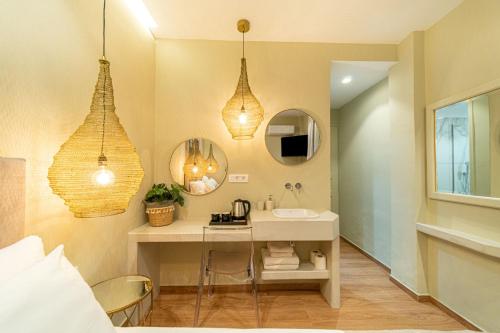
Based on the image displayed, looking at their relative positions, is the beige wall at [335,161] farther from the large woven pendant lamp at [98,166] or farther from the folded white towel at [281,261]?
the large woven pendant lamp at [98,166]

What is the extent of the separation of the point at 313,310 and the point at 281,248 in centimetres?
63

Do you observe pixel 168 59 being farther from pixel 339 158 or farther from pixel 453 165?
pixel 339 158

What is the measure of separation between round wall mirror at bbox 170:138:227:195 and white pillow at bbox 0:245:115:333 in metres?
1.57

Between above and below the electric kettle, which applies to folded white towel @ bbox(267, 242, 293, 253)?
below

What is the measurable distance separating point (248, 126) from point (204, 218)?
3.74ft

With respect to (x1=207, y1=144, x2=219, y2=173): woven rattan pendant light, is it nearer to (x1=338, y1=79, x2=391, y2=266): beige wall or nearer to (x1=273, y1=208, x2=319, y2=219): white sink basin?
(x1=273, y1=208, x2=319, y2=219): white sink basin

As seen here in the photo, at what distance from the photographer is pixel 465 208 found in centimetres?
→ 182

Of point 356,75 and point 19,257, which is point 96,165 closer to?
point 19,257

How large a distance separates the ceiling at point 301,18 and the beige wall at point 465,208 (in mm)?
242

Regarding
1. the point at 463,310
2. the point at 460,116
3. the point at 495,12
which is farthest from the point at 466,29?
the point at 463,310

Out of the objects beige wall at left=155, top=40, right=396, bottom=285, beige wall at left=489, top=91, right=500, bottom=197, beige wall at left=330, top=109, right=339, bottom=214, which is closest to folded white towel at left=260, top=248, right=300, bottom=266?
beige wall at left=155, top=40, right=396, bottom=285

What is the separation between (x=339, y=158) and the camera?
13.9ft

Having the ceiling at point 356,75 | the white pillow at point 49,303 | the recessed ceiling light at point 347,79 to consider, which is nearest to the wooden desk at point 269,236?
the white pillow at point 49,303

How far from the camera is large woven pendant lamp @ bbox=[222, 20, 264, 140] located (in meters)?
2.05
